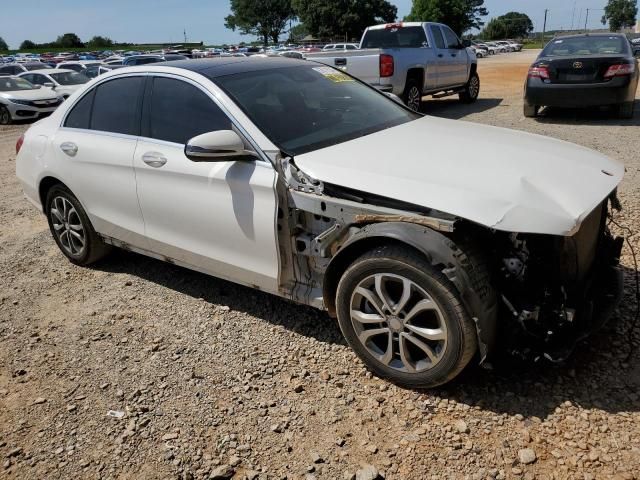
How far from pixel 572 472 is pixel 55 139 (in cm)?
430

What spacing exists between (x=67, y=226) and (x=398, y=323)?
325cm

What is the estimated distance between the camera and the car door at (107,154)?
3932 mm

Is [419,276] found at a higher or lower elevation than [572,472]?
higher

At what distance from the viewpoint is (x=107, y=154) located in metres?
4.00

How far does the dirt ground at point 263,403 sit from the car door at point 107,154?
25.8 inches

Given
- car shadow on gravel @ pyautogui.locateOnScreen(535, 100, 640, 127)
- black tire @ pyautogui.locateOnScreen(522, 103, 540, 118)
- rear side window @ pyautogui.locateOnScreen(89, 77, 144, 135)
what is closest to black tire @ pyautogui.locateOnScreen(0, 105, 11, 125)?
rear side window @ pyautogui.locateOnScreen(89, 77, 144, 135)

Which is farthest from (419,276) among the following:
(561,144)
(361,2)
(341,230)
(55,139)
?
(361,2)

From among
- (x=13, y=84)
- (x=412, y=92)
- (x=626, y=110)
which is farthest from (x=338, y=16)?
(x=626, y=110)

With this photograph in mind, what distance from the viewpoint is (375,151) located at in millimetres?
3145

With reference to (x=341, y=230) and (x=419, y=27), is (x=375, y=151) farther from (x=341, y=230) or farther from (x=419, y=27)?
(x=419, y=27)

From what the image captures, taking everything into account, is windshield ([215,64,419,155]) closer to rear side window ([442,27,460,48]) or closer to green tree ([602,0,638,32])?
rear side window ([442,27,460,48])

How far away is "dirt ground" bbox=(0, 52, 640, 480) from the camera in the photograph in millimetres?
2510

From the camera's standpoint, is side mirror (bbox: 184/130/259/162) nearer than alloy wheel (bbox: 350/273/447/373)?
No

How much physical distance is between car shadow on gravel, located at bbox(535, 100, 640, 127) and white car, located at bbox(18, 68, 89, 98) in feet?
46.3
